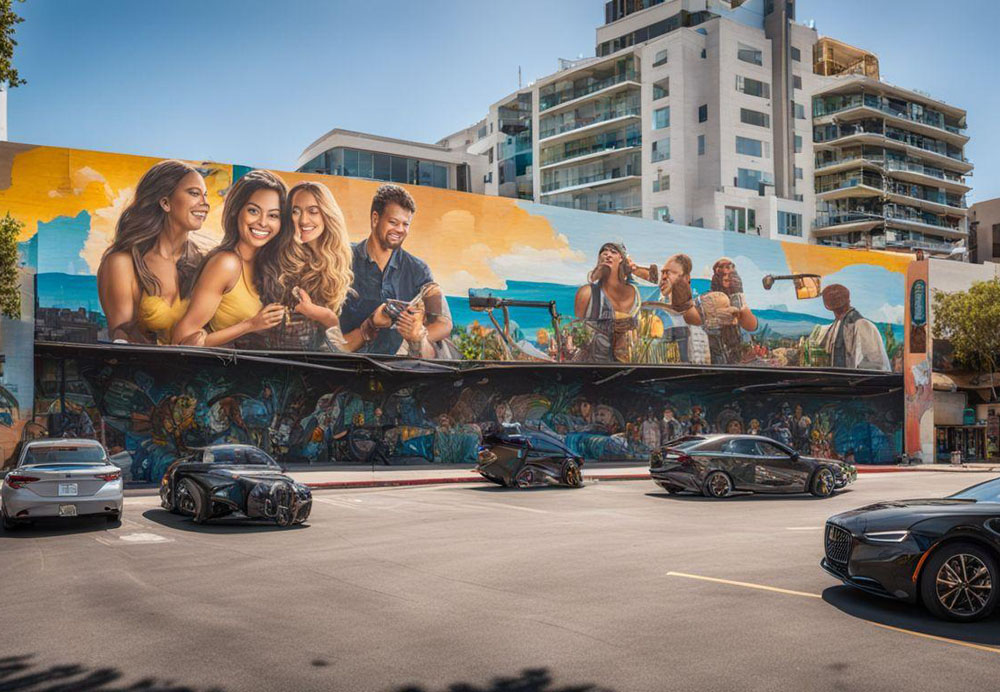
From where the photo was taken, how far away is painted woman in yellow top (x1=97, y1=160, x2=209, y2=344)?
26906 millimetres

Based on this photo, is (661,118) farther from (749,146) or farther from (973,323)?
(973,323)

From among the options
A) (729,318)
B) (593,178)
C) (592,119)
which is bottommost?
(729,318)

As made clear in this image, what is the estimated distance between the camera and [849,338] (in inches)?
1720

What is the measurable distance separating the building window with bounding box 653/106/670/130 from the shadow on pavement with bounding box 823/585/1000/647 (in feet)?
204

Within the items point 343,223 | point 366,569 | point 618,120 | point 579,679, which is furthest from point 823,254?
point 579,679

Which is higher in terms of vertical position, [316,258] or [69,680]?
[316,258]

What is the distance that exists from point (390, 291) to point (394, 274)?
0.67 meters

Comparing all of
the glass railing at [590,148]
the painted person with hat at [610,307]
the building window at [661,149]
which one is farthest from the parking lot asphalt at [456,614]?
the glass railing at [590,148]

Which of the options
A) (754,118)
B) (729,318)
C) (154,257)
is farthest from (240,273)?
(754,118)

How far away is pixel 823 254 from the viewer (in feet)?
143

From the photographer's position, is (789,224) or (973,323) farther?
(789,224)

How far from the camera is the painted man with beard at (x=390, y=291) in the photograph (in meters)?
30.8

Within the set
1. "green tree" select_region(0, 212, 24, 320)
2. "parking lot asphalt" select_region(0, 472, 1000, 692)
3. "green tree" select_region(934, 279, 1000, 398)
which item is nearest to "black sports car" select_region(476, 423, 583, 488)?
"parking lot asphalt" select_region(0, 472, 1000, 692)

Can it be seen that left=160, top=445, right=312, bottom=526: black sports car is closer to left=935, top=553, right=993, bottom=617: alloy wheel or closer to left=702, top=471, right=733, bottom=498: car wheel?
left=702, top=471, right=733, bottom=498: car wheel
